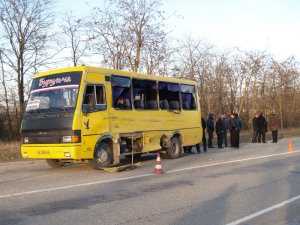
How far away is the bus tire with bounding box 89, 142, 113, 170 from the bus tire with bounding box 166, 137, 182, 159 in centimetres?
375

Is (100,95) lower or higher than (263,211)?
higher

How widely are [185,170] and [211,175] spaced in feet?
4.55

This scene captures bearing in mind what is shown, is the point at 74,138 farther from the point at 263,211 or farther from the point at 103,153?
the point at 263,211

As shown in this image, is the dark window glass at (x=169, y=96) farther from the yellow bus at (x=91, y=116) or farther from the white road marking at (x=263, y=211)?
the white road marking at (x=263, y=211)

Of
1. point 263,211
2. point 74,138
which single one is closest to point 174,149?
point 74,138

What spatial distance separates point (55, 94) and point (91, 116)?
1.18 meters

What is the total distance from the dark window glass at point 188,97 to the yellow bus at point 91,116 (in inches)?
81.3

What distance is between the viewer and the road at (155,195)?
803 cm

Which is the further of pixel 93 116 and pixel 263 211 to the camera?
pixel 93 116

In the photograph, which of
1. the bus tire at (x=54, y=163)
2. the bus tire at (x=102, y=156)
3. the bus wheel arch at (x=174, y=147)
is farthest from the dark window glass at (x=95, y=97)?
the bus wheel arch at (x=174, y=147)

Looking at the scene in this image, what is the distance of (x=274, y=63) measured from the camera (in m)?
55.6

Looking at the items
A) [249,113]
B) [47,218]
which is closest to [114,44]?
[249,113]

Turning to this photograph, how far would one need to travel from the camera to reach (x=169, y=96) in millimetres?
18438

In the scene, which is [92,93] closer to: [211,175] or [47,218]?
[211,175]
